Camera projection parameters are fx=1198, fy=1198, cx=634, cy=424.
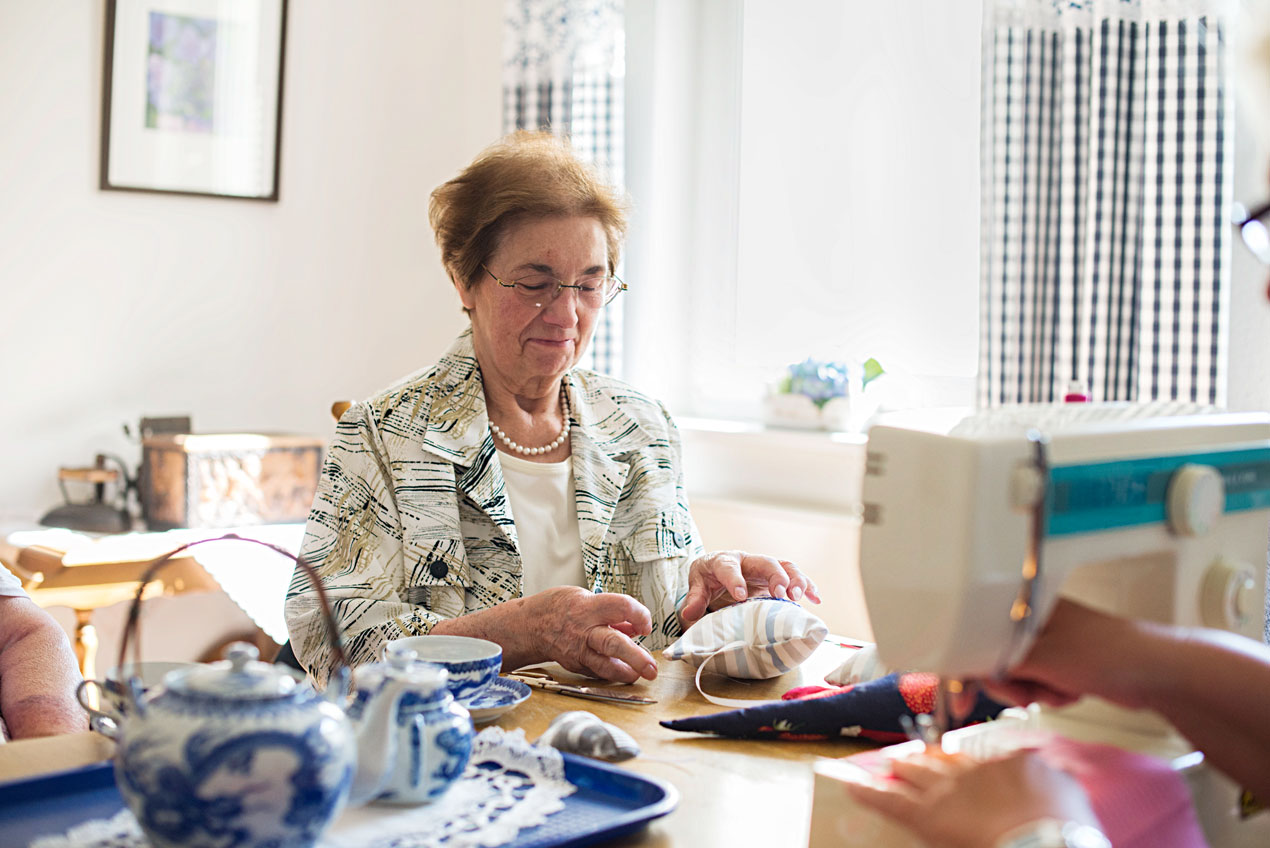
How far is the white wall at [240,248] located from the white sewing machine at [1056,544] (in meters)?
2.80

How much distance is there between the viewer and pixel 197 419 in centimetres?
338

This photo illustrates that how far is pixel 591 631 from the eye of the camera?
1440mm

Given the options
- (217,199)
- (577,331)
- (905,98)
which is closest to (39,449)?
(217,199)

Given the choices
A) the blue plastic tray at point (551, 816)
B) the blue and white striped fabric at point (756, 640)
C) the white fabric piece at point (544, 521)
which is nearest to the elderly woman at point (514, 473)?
the white fabric piece at point (544, 521)

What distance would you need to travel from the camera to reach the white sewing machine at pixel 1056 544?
87 centimetres

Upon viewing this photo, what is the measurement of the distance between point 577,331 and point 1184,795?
1.23 metres

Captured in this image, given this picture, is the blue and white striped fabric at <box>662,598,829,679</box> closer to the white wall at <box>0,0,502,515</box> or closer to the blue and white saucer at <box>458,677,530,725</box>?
the blue and white saucer at <box>458,677,530,725</box>

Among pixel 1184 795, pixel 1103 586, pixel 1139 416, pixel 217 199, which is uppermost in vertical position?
pixel 217 199

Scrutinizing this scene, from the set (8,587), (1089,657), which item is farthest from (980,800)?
(8,587)

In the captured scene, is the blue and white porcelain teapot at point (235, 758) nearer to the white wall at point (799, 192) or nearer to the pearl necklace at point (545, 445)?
the pearl necklace at point (545, 445)

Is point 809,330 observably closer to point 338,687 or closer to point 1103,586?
point 1103,586

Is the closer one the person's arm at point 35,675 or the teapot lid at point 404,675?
the teapot lid at point 404,675

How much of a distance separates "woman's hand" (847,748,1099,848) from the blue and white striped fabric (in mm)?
598

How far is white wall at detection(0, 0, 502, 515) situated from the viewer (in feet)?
10.2
